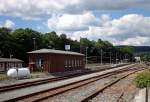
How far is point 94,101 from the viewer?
A: 1794 centimetres

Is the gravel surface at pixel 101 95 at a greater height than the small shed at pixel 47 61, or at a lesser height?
lesser

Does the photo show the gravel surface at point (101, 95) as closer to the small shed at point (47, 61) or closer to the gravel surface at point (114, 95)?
the gravel surface at point (114, 95)

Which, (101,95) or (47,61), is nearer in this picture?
(101,95)

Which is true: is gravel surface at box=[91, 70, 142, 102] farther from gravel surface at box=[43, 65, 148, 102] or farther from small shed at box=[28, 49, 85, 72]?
small shed at box=[28, 49, 85, 72]

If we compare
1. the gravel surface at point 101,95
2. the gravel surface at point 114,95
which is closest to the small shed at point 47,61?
the gravel surface at point 101,95

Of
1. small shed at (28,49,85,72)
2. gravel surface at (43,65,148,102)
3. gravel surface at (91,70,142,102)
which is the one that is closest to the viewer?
gravel surface at (43,65,148,102)

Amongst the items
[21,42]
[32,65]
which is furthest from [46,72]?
[21,42]

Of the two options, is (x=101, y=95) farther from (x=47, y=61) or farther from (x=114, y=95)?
(x=47, y=61)

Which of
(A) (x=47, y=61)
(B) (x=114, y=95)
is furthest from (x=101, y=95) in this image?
(A) (x=47, y=61)

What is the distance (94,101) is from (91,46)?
16863 centimetres

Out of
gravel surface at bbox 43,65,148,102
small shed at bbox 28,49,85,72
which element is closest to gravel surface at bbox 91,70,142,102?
gravel surface at bbox 43,65,148,102

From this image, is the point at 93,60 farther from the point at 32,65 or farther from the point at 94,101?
the point at 94,101

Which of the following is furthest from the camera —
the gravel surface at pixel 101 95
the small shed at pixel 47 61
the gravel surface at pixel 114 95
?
the small shed at pixel 47 61

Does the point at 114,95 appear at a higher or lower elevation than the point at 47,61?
lower
